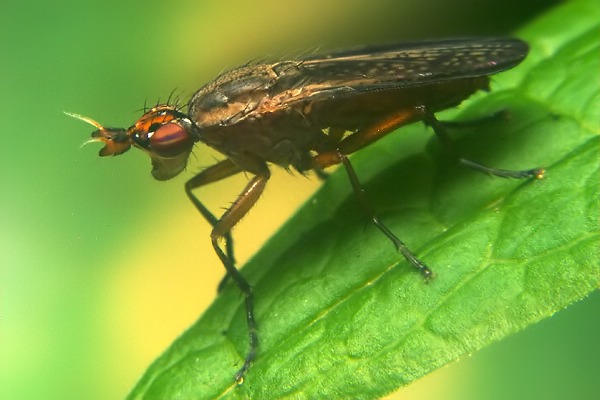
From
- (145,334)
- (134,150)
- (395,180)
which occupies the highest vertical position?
(134,150)

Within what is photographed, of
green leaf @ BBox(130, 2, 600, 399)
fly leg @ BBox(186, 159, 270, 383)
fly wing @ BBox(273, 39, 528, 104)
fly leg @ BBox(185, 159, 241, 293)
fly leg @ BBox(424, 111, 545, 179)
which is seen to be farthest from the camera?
fly leg @ BBox(185, 159, 241, 293)

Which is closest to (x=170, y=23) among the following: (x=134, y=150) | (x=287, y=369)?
(x=134, y=150)

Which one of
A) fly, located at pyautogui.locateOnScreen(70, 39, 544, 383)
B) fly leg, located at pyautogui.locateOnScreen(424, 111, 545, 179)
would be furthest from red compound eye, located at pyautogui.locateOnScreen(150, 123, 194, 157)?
fly leg, located at pyautogui.locateOnScreen(424, 111, 545, 179)

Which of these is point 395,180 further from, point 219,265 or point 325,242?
point 219,265

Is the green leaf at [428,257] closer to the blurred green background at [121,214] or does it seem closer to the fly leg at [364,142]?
the fly leg at [364,142]

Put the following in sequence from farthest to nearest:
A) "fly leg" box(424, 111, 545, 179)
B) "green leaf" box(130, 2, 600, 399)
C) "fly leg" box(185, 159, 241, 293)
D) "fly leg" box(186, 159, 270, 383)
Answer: "fly leg" box(185, 159, 241, 293), "fly leg" box(186, 159, 270, 383), "fly leg" box(424, 111, 545, 179), "green leaf" box(130, 2, 600, 399)

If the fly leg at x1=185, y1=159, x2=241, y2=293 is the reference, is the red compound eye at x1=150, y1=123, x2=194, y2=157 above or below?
above

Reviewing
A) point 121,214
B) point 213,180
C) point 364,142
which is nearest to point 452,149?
point 364,142

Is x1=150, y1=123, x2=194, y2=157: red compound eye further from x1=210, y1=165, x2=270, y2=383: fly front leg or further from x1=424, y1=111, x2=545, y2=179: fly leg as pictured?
x1=424, y1=111, x2=545, y2=179: fly leg
